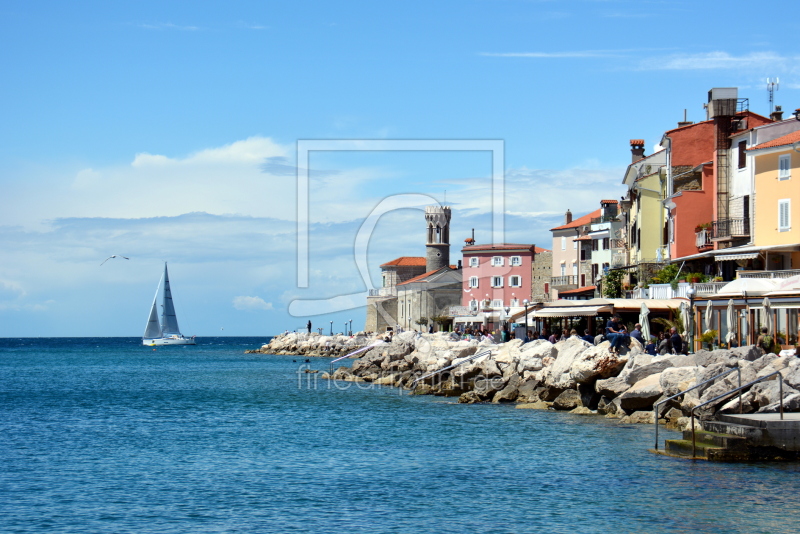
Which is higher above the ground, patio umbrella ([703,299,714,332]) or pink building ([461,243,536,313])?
pink building ([461,243,536,313])

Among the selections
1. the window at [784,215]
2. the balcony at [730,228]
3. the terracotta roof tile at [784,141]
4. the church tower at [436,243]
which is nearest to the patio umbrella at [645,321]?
the window at [784,215]

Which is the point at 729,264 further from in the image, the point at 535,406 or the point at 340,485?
the point at 340,485

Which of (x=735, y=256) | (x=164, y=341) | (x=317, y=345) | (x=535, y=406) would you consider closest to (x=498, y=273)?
(x=317, y=345)

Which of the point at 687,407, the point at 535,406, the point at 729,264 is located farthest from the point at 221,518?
the point at 729,264

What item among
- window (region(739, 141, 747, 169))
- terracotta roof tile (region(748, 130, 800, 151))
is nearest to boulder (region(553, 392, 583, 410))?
terracotta roof tile (region(748, 130, 800, 151))

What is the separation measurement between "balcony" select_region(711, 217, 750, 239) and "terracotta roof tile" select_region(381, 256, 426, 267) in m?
70.8

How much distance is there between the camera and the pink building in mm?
82188

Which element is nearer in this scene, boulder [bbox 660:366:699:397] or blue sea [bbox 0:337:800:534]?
blue sea [bbox 0:337:800:534]

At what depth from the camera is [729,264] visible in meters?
34.7

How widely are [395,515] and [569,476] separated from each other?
13.9 feet

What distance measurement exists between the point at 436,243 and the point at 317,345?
1793cm

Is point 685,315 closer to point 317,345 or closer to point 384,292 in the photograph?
point 317,345

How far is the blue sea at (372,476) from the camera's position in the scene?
13773 millimetres

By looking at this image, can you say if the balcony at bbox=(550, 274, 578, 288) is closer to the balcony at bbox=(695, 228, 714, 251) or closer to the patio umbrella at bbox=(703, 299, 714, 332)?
the balcony at bbox=(695, 228, 714, 251)
